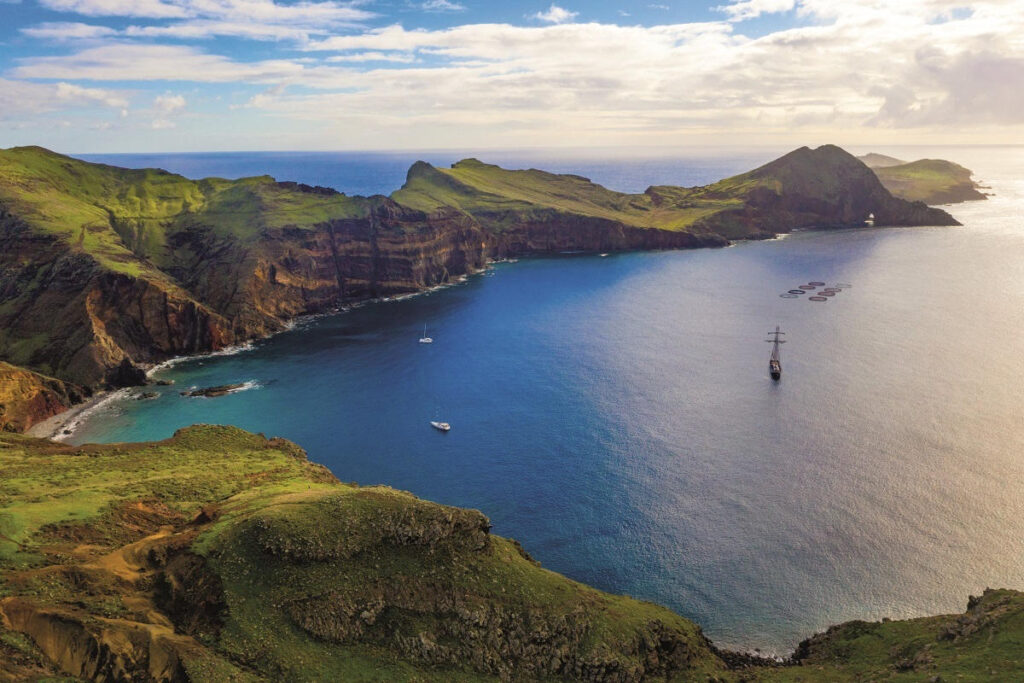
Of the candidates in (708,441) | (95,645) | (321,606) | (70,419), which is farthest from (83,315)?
(708,441)

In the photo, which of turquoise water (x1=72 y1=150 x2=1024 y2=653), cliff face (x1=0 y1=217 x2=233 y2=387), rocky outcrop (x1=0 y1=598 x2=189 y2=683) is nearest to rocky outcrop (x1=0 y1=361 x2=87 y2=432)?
cliff face (x1=0 y1=217 x2=233 y2=387)

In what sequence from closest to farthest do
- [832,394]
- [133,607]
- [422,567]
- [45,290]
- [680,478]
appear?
[133,607] < [422,567] < [680,478] < [832,394] < [45,290]

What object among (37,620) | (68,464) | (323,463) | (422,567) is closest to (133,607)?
(37,620)

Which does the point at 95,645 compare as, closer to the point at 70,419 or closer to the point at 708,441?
the point at 708,441

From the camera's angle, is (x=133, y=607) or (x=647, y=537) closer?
(x=133, y=607)

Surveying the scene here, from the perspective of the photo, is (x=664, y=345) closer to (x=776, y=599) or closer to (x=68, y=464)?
(x=776, y=599)

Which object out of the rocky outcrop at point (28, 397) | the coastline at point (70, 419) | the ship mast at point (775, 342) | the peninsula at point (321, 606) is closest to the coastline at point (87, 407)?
→ the coastline at point (70, 419)

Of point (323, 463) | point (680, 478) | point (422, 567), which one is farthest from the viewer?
point (323, 463)

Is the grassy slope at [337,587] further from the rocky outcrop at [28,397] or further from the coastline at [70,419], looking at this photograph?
the rocky outcrop at [28,397]
